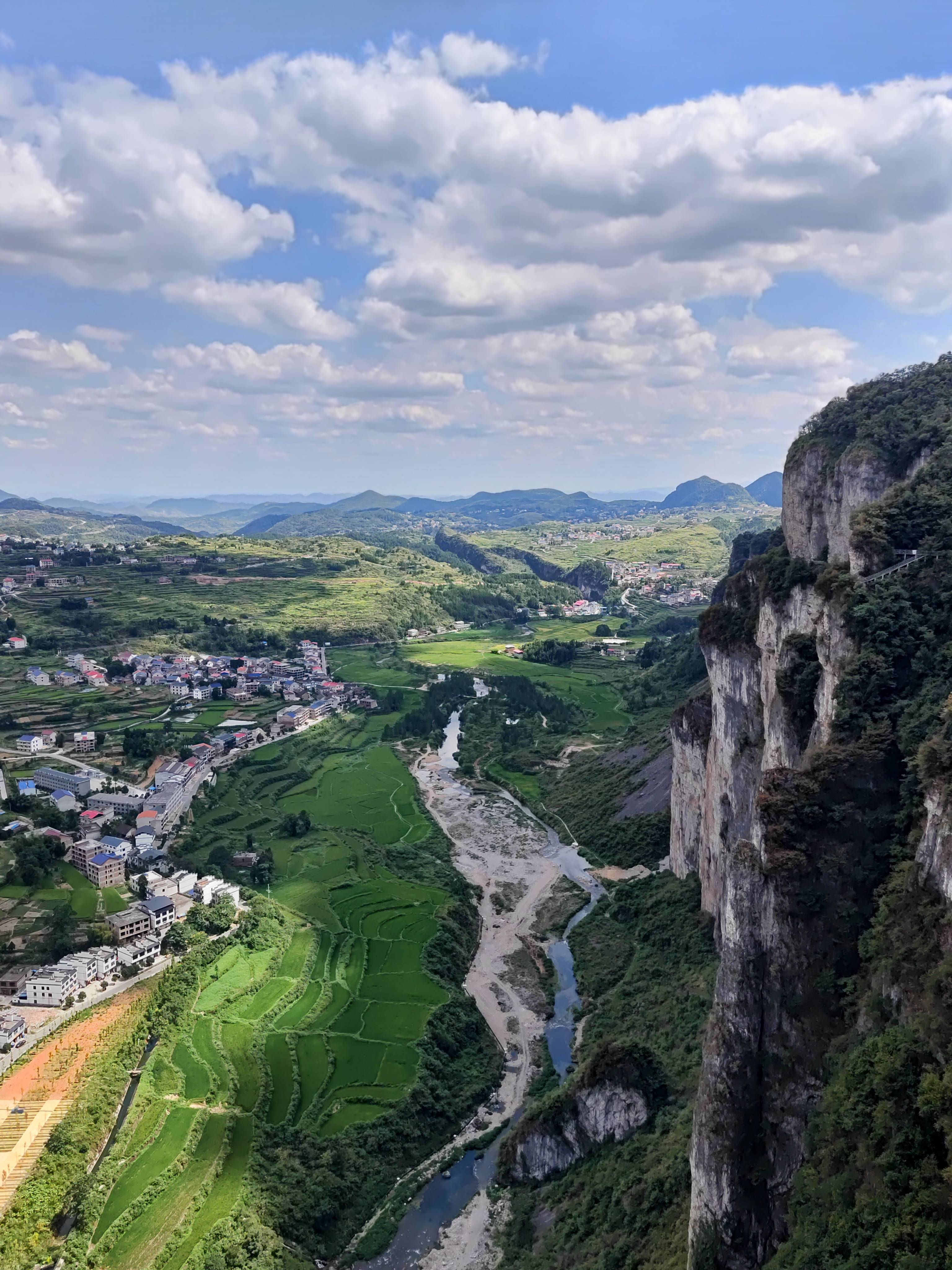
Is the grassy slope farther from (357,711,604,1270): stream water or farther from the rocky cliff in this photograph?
the rocky cliff

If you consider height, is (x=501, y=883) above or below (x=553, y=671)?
below

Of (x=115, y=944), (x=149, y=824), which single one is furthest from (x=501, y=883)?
(x=149, y=824)

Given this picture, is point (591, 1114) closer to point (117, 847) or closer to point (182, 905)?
point (182, 905)

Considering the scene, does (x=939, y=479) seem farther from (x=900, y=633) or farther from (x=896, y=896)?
(x=896, y=896)

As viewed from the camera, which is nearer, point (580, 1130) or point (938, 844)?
point (938, 844)

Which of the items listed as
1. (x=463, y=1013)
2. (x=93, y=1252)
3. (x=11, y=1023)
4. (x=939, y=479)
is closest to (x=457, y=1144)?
(x=463, y=1013)

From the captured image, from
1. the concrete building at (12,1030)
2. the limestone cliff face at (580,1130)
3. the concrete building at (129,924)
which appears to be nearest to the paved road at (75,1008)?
the concrete building at (12,1030)
